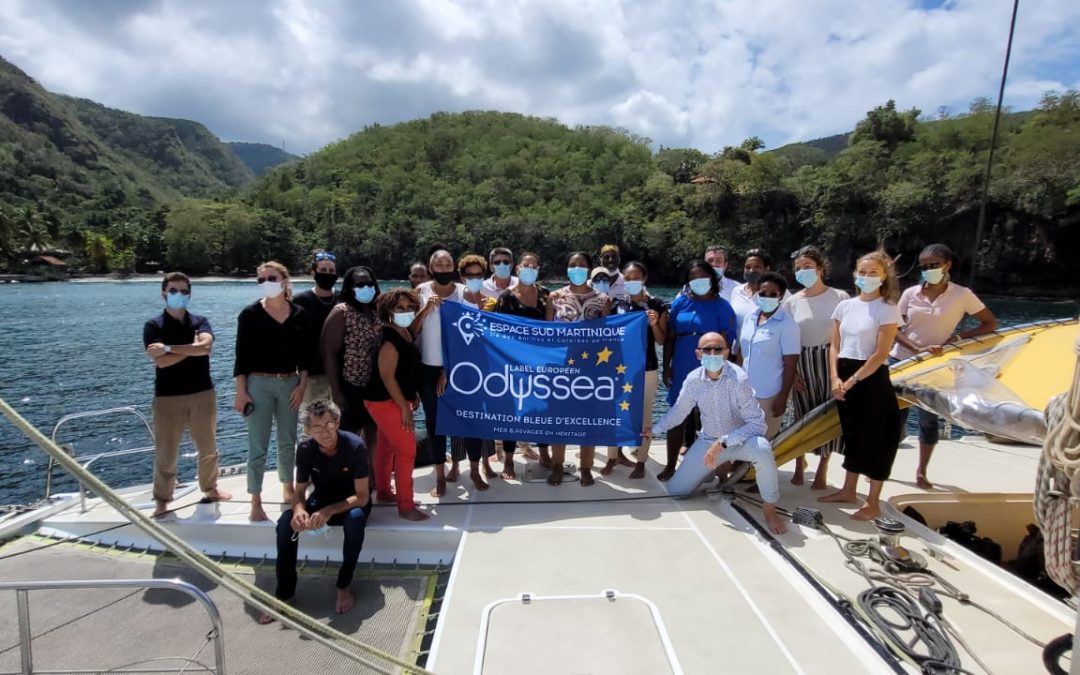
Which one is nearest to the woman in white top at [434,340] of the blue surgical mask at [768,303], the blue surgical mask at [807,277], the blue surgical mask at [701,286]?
the blue surgical mask at [701,286]

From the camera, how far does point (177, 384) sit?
14.3 feet

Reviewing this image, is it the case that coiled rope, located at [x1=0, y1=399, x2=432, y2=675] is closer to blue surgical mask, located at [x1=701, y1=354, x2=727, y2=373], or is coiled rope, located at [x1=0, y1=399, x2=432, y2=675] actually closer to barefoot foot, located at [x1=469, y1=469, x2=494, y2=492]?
barefoot foot, located at [x1=469, y1=469, x2=494, y2=492]

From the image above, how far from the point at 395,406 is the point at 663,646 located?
8.22 ft

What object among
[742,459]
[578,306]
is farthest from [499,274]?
[742,459]

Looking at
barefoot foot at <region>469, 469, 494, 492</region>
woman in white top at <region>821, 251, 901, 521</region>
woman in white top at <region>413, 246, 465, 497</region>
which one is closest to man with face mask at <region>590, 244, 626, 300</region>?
woman in white top at <region>413, 246, 465, 497</region>

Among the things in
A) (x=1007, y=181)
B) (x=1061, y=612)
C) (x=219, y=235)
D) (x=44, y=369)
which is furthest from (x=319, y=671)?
(x=219, y=235)

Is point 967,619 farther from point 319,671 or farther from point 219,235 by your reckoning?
point 219,235

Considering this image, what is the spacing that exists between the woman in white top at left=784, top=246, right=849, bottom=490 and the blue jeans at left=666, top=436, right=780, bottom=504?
89cm

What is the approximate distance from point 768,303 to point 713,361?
28.5 inches

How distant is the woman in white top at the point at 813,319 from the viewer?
472 centimetres

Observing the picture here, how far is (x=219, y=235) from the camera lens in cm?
9569

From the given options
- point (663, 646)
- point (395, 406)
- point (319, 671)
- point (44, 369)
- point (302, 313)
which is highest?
point (302, 313)

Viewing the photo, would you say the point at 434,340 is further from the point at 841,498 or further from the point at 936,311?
the point at 936,311

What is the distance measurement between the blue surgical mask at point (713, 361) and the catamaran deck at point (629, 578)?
1.15 metres
